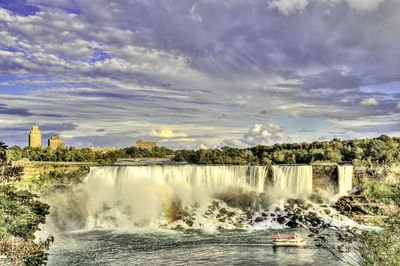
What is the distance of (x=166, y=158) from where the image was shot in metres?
116

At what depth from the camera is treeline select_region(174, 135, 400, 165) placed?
61.3 meters

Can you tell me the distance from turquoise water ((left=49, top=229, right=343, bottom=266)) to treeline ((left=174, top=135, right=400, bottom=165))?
2942 cm

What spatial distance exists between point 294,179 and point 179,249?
27.0 meters

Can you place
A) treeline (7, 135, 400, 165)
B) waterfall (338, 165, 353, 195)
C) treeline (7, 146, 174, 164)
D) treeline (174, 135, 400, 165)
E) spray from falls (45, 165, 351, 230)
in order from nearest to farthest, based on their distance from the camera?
spray from falls (45, 165, 351, 230) → waterfall (338, 165, 353, 195) → treeline (174, 135, 400, 165) → treeline (7, 135, 400, 165) → treeline (7, 146, 174, 164)

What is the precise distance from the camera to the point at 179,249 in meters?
33.2

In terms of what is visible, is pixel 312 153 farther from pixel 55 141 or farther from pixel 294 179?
pixel 55 141

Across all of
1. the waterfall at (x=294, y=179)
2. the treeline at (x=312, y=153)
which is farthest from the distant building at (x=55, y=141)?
the waterfall at (x=294, y=179)

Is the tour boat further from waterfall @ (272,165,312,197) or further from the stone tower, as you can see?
the stone tower

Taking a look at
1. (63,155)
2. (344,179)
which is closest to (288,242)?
(344,179)

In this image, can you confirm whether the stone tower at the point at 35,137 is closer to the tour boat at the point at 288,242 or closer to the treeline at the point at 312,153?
the treeline at the point at 312,153

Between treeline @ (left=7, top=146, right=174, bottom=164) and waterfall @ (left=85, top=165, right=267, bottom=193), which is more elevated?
treeline @ (left=7, top=146, right=174, bottom=164)

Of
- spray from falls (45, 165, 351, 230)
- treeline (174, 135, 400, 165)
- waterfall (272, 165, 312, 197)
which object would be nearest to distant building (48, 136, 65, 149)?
treeline (174, 135, 400, 165)

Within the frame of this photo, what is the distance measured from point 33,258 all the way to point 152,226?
24849mm

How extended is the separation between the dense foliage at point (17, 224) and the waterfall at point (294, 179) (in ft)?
128
